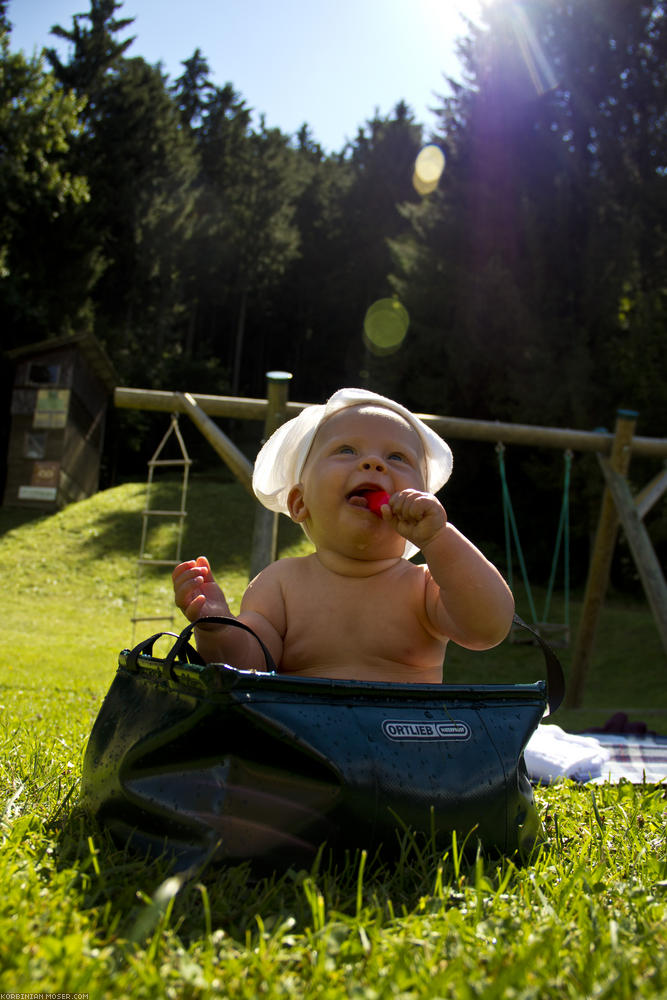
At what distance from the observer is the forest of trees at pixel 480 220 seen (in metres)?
14.6

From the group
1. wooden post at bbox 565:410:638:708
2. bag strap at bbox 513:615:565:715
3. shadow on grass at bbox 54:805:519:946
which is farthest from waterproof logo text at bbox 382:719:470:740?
wooden post at bbox 565:410:638:708

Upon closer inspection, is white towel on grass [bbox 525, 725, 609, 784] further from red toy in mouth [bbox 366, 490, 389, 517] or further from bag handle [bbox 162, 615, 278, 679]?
bag handle [bbox 162, 615, 278, 679]

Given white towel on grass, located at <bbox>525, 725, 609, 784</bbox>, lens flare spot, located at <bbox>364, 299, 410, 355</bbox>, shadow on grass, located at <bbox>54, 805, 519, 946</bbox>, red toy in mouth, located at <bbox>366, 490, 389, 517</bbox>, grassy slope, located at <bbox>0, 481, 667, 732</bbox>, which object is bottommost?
grassy slope, located at <bbox>0, 481, 667, 732</bbox>

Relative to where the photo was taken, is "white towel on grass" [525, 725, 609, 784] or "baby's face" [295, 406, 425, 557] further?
"white towel on grass" [525, 725, 609, 784]

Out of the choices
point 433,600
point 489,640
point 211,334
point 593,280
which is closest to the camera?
point 489,640

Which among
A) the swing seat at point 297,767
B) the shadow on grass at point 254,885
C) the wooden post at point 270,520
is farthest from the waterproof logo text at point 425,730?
the wooden post at point 270,520

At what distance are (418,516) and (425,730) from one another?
47 cm

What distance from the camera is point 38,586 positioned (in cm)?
1080

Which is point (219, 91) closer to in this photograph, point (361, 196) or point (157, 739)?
point (361, 196)

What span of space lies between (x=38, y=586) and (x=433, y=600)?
982 cm

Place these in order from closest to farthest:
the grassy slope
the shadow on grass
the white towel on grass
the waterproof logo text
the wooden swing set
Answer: the shadow on grass < the waterproof logo text < the white towel on grass < the wooden swing set < the grassy slope

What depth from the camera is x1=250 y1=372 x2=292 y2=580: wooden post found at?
502cm

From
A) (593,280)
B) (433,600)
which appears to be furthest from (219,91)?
(433,600)

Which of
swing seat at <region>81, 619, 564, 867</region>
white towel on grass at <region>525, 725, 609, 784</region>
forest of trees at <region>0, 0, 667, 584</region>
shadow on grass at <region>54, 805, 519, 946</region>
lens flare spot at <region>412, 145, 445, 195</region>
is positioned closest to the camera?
shadow on grass at <region>54, 805, 519, 946</region>
